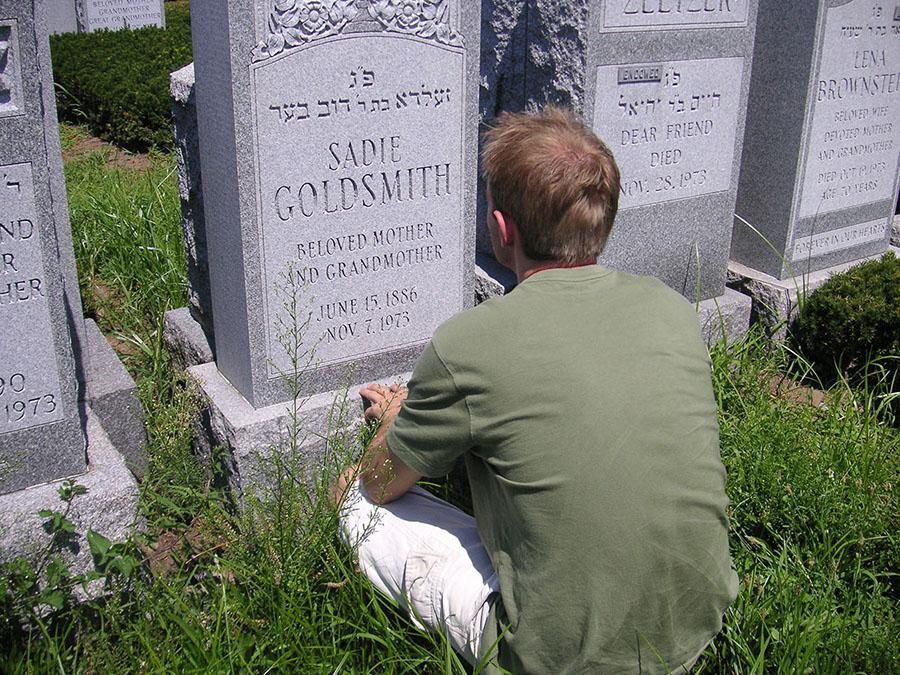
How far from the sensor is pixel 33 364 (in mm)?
2855

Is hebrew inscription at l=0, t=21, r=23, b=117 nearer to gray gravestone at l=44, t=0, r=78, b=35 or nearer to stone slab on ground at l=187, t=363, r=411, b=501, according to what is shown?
stone slab on ground at l=187, t=363, r=411, b=501

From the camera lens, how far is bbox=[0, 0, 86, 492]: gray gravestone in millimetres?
2613

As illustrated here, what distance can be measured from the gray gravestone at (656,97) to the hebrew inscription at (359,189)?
0.73 metres

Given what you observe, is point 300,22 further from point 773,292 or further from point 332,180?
point 773,292

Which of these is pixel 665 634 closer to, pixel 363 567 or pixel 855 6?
pixel 363 567

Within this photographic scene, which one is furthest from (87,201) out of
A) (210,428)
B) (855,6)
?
(855,6)

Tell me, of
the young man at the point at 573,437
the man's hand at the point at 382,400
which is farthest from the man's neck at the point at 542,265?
the man's hand at the point at 382,400

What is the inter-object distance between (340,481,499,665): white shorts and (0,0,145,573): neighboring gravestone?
853 millimetres

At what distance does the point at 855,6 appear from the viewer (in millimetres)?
4543

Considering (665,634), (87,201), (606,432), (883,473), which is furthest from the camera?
(87,201)

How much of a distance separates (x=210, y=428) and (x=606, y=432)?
1.96m

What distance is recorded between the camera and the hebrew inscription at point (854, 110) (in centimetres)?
459

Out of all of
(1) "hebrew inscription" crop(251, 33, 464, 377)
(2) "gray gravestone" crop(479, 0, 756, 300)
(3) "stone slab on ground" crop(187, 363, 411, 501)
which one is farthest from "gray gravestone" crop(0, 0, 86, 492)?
(2) "gray gravestone" crop(479, 0, 756, 300)

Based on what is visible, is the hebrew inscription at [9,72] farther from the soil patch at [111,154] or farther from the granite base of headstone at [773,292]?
the soil patch at [111,154]
